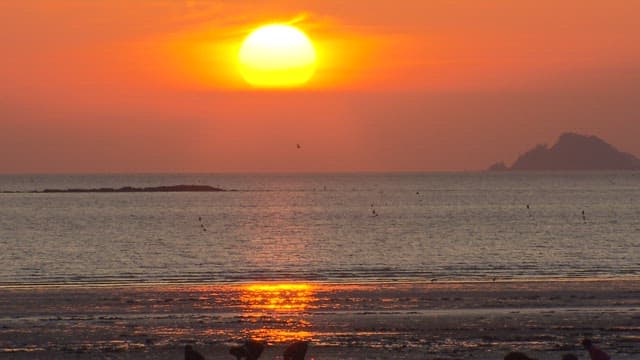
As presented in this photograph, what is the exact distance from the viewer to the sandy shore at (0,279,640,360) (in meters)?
32.0

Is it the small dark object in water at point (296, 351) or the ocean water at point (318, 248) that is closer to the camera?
the small dark object in water at point (296, 351)

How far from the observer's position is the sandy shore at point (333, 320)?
32.0m

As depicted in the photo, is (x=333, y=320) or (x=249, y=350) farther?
(x=333, y=320)

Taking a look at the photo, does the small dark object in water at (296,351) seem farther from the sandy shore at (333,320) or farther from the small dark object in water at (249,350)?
the sandy shore at (333,320)

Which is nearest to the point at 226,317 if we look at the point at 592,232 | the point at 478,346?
the point at 478,346

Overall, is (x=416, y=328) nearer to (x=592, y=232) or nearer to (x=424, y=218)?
(x=592, y=232)

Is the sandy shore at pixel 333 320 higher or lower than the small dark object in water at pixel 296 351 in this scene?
higher

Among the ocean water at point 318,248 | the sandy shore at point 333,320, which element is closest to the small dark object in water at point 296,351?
the sandy shore at point 333,320

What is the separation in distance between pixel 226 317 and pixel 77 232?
84479 millimetres

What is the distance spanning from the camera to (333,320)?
38.0 m

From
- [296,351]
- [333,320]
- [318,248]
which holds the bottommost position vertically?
[296,351]

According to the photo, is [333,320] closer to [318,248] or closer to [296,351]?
[296,351]

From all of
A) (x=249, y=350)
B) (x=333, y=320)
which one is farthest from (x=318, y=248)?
(x=249, y=350)

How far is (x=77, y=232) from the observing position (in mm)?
120750
